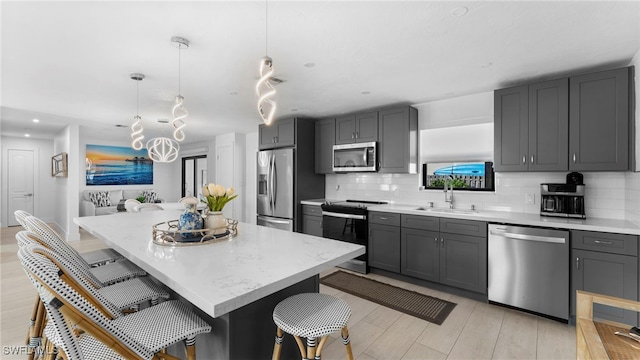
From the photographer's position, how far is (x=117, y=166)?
8.58 m

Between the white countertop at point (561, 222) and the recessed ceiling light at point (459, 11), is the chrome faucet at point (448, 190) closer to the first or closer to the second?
the white countertop at point (561, 222)

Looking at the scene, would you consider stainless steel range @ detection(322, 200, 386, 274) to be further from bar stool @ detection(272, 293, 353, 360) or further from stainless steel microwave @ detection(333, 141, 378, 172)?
bar stool @ detection(272, 293, 353, 360)

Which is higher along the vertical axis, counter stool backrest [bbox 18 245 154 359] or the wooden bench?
counter stool backrest [bbox 18 245 154 359]

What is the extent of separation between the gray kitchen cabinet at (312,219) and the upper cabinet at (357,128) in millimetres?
1172

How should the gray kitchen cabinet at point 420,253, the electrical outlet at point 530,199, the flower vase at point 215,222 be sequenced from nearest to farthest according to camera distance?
1. the flower vase at point 215,222
2. the electrical outlet at point 530,199
3. the gray kitchen cabinet at point 420,253

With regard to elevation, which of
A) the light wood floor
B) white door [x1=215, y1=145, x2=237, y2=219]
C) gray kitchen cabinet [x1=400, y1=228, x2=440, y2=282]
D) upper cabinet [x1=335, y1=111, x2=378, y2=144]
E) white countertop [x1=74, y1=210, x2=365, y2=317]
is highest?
upper cabinet [x1=335, y1=111, x2=378, y2=144]

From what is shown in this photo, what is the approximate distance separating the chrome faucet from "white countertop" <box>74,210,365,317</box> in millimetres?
2477

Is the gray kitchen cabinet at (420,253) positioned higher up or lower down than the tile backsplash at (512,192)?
lower down

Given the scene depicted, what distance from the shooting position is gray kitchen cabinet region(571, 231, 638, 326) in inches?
90.8

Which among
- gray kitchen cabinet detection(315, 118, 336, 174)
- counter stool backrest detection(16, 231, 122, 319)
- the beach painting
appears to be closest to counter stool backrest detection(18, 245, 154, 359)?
counter stool backrest detection(16, 231, 122, 319)

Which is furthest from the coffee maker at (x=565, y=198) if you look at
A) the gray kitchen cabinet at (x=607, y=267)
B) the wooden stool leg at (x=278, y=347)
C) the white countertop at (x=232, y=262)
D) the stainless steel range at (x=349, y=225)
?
the wooden stool leg at (x=278, y=347)

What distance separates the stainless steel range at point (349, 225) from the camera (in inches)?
155

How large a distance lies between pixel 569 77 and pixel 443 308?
102 inches

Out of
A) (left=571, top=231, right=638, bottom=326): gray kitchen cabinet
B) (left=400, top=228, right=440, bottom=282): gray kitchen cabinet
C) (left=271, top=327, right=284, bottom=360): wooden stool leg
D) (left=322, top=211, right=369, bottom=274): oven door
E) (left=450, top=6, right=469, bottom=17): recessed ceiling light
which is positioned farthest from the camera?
(left=322, top=211, right=369, bottom=274): oven door
